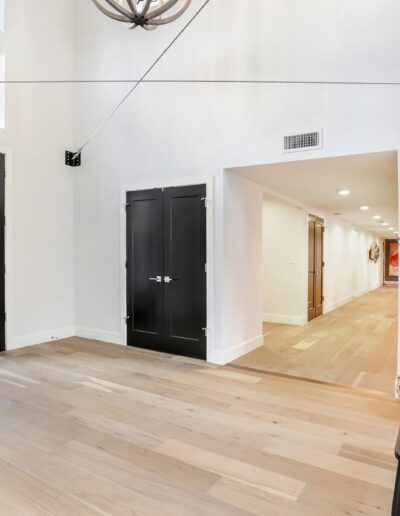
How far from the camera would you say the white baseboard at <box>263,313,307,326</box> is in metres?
6.91

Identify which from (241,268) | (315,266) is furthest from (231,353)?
(315,266)

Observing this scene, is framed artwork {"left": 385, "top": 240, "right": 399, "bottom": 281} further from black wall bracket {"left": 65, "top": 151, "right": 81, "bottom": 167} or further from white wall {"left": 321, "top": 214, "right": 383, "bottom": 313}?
black wall bracket {"left": 65, "top": 151, "right": 81, "bottom": 167}

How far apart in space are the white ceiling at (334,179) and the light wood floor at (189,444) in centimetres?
232

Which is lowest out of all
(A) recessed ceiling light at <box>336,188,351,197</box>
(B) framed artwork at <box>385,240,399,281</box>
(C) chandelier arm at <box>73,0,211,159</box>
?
(B) framed artwork at <box>385,240,399,281</box>

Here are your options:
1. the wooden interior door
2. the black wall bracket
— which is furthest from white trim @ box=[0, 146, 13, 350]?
the wooden interior door

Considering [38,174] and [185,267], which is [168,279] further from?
[38,174]

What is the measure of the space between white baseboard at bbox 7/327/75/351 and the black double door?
3.83 ft

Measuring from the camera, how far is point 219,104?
4.30m

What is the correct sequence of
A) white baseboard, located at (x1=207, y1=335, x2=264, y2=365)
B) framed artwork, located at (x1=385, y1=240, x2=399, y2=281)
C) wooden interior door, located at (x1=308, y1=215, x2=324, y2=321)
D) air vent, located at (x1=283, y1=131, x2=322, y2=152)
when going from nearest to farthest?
1. air vent, located at (x1=283, y1=131, x2=322, y2=152)
2. white baseboard, located at (x1=207, y1=335, x2=264, y2=365)
3. wooden interior door, located at (x1=308, y1=215, x2=324, y2=321)
4. framed artwork, located at (x1=385, y1=240, x2=399, y2=281)

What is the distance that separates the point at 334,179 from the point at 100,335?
393cm

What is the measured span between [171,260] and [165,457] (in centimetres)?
266

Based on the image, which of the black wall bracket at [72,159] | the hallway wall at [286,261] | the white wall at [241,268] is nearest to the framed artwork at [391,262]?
the hallway wall at [286,261]

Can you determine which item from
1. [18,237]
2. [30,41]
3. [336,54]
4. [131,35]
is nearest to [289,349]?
[336,54]

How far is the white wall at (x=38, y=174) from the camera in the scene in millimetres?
4949
